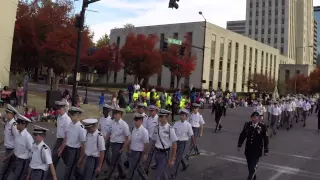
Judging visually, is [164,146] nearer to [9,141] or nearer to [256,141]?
[256,141]

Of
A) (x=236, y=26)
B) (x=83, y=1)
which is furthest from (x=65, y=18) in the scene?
(x=236, y=26)

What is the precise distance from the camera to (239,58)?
7050 centimetres

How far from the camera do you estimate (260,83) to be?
67.3m

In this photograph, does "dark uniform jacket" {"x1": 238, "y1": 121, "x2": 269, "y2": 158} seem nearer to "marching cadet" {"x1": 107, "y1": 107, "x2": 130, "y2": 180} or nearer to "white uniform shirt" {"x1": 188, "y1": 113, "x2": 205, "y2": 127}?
"marching cadet" {"x1": 107, "y1": 107, "x2": 130, "y2": 180}

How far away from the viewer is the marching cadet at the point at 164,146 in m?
6.90

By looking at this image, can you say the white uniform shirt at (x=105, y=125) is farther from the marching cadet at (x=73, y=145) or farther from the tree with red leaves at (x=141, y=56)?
the tree with red leaves at (x=141, y=56)

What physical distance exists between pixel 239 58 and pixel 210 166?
63.3 metres

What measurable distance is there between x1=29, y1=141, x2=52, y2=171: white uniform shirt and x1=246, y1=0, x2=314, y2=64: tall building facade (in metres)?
124

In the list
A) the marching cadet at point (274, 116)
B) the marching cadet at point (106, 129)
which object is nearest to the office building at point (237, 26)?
the marching cadet at point (274, 116)

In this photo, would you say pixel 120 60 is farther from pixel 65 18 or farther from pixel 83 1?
pixel 83 1

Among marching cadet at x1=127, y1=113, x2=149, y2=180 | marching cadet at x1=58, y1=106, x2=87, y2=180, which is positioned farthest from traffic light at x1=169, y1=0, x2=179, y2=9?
marching cadet at x1=58, y1=106, x2=87, y2=180

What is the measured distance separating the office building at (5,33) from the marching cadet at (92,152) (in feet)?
66.2

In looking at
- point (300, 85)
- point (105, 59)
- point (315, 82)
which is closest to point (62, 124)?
point (105, 59)

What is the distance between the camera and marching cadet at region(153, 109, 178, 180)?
22.6ft
